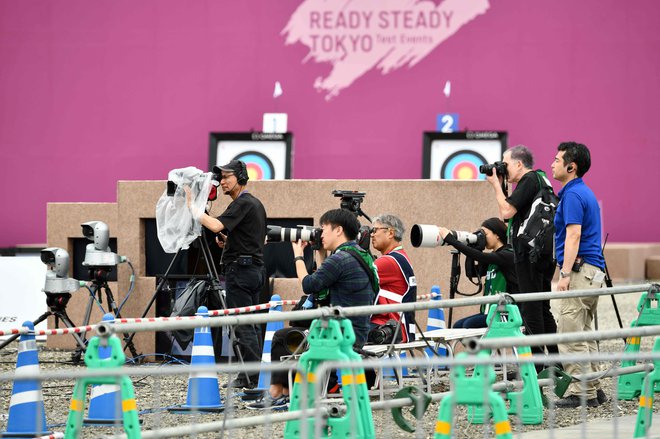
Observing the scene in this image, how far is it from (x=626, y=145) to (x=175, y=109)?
505 cm

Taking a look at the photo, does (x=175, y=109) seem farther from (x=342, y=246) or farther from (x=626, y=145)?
Result: (x=342, y=246)

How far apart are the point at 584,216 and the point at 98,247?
345 cm

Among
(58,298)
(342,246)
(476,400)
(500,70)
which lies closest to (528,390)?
(342,246)

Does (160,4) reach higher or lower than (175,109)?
higher

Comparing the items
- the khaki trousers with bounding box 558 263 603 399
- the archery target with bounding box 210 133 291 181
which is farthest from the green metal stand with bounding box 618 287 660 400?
the archery target with bounding box 210 133 291 181

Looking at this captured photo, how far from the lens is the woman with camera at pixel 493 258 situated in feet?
20.9

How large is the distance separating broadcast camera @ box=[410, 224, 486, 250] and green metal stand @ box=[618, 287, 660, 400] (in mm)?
1047

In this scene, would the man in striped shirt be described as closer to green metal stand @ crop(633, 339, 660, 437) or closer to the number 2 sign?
green metal stand @ crop(633, 339, 660, 437)

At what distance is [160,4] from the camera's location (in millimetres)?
13539

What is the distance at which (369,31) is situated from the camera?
1313cm

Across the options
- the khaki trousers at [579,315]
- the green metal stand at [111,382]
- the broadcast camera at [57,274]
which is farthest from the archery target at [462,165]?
the green metal stand at [111,382]

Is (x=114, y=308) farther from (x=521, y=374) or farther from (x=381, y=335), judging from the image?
(x=521, y=374)

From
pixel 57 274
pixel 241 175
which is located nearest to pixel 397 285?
pixel 241 175

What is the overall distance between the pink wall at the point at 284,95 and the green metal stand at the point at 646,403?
817 cm
